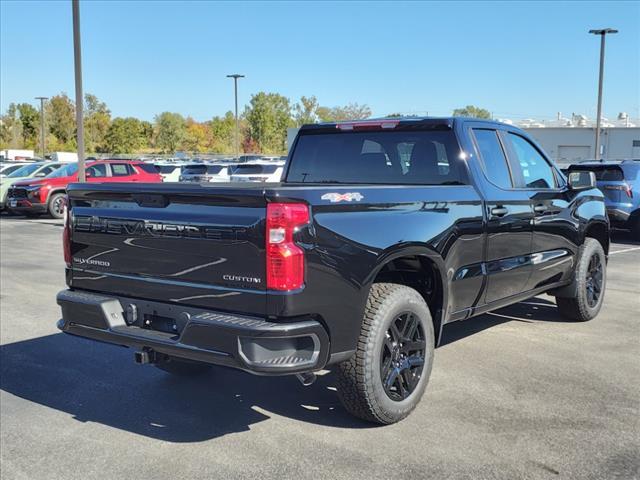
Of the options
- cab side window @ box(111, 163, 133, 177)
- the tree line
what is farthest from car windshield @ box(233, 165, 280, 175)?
the tree line

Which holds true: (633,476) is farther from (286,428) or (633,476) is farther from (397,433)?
(286,428)

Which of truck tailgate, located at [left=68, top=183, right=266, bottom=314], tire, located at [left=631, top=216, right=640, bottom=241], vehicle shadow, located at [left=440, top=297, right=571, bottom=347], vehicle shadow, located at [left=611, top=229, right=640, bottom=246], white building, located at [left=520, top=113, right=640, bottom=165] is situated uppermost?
white building, located at [left=520, top=113, right=640, bottom=165]

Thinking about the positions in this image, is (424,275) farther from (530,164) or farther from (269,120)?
(269,120)

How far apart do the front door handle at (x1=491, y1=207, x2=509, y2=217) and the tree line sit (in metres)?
75.3

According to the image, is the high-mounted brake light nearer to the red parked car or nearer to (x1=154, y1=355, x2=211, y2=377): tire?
(x1=154, y1=355, x2=211, y2=377): tire

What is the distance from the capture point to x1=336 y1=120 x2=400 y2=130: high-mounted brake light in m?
5.28

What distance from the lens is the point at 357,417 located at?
4094mm

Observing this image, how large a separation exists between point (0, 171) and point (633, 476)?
2493 centimetres

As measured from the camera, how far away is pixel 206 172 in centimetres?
2612

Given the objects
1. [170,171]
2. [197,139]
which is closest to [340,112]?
[197,139]

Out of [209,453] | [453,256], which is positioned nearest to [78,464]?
[209,453]

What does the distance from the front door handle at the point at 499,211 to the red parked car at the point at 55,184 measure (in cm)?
1670

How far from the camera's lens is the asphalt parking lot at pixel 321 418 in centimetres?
360

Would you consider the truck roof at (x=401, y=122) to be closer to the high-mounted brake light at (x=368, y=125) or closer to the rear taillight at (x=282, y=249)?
the high-mounted brake light at (x=368, y=125)
